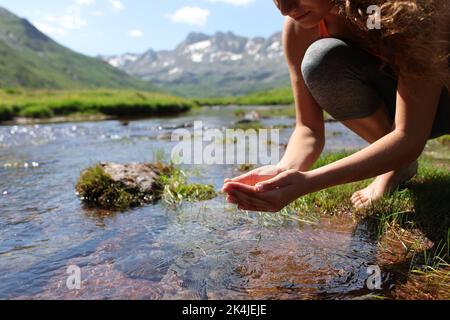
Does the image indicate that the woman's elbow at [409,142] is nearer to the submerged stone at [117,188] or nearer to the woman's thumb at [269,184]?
the woman's thumb at [269,184]

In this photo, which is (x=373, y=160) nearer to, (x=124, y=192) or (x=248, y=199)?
(x=248, y=199)

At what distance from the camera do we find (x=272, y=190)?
2.55 metres

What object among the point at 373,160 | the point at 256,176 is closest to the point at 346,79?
the point at 373,160

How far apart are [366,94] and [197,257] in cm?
188

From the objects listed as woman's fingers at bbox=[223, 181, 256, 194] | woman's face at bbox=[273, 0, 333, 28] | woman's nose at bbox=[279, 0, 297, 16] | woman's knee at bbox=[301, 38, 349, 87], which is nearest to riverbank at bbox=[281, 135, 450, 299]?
woman's fingers at bbox=[223, 181, 256, 194]

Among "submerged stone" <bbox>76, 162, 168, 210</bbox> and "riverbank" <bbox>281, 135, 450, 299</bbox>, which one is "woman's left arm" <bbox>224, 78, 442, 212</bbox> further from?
"submerged stone" <bbox>76, 162, 168, 210</bbox>

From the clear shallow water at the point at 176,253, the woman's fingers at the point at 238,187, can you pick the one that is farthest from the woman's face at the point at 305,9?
the clear shallow water at the point at 176,253

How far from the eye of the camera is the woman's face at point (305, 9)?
2863 mm

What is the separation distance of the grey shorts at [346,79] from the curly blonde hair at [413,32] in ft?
2.37

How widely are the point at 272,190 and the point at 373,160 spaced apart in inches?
25.7

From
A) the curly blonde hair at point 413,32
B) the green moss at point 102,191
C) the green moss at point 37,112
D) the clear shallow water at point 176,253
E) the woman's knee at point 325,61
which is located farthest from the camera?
the green moss at point 37,112

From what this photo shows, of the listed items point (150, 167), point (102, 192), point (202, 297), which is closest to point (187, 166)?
point (150, 167)

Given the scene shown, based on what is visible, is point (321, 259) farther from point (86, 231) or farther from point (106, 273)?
point (86, 231)

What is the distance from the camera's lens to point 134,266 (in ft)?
9.84
